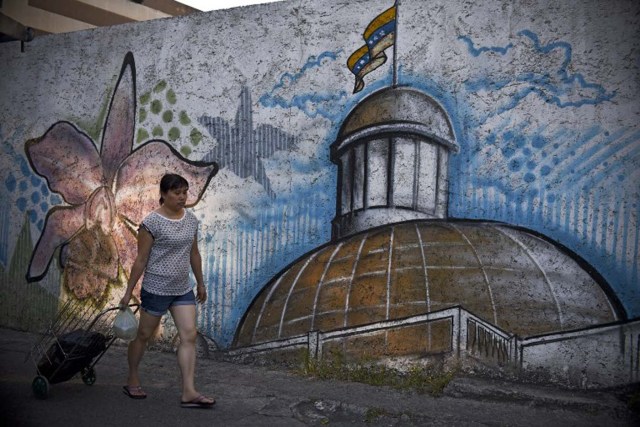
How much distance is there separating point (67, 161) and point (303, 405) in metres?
4.08

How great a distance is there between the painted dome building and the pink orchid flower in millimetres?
1481

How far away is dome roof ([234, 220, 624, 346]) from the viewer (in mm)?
4812

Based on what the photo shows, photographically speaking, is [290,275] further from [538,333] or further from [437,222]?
[538,333]

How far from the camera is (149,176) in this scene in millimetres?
6453

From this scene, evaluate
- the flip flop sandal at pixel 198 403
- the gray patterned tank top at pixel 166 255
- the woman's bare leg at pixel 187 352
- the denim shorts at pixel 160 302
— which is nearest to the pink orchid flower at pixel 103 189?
the gray patterned tank top at pixel 166 255

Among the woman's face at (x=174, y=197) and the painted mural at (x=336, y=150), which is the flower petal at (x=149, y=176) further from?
the woman's face at (x=174, y=197)

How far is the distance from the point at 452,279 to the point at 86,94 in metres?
4.44

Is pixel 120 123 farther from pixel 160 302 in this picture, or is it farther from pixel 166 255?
pixel 160 302

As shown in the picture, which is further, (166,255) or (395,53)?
(395,53)

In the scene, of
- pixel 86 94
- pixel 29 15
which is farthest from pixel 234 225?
pixel 29 15

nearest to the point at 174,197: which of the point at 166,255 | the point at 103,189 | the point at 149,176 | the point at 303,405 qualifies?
the point at 166,255

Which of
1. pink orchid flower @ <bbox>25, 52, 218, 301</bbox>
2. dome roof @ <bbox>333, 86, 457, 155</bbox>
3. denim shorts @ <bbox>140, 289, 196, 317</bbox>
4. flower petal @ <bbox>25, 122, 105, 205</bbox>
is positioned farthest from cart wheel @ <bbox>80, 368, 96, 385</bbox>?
dome roof @ <bbox>333, 86, 457, 155</bbox>

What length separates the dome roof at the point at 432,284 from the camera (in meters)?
4.81

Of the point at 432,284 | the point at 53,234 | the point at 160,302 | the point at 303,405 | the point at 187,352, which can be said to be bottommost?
the point at 303,405
